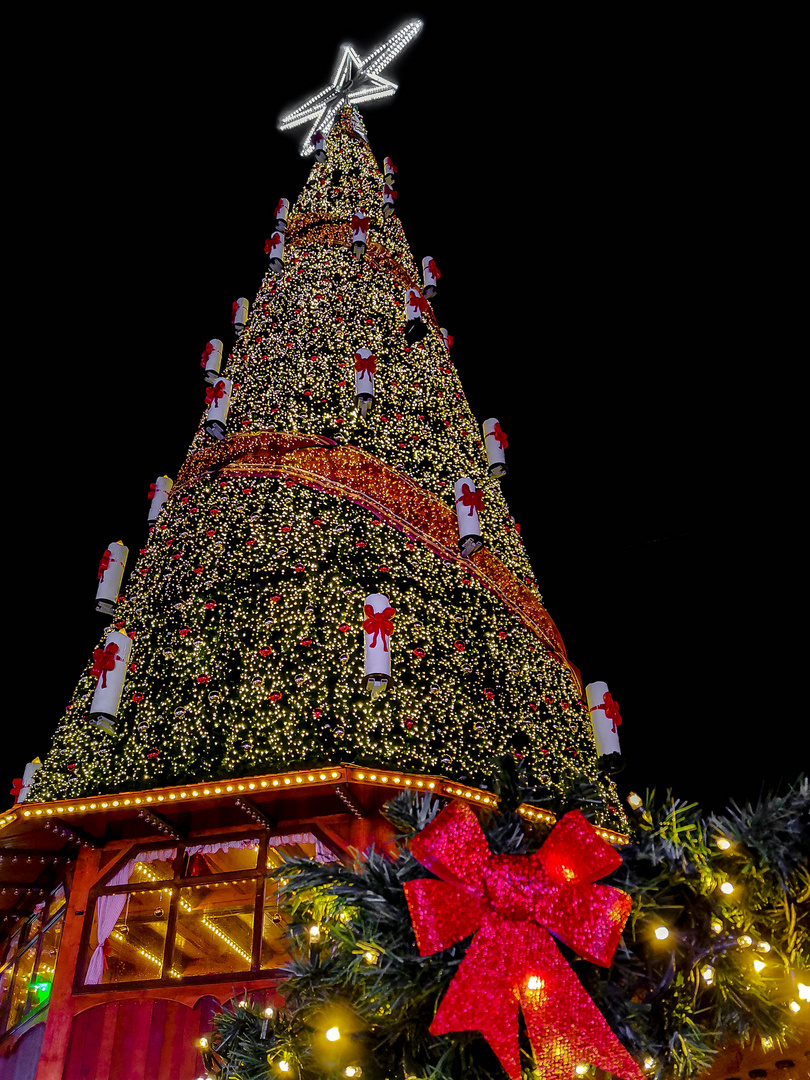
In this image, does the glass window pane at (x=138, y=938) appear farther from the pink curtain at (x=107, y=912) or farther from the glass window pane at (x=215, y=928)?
the pink curtain at (x=107, y=912)

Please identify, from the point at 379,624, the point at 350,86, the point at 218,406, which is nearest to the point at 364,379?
the point at 218,406

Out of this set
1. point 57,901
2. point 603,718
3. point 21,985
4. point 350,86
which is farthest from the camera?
point 350,86

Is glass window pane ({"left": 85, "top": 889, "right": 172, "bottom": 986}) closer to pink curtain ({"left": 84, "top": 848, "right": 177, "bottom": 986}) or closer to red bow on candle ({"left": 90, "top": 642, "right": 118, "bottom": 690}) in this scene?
pink curtain ({"left": 84, "top": 848, "right": 177, "bottom": 986})

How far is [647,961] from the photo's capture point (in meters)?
2.35

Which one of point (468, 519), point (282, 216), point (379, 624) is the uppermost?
point (282, 216)

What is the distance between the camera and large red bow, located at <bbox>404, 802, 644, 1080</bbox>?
6.83 ft

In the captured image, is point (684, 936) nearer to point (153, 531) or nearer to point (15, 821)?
point (15, 821)

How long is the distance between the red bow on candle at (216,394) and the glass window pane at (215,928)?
198 inches

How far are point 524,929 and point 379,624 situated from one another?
4.24 metres

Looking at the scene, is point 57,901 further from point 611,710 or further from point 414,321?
point 414,321

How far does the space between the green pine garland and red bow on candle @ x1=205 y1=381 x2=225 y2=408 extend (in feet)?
22.8

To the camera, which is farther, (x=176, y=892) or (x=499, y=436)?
(x=499, y=436)

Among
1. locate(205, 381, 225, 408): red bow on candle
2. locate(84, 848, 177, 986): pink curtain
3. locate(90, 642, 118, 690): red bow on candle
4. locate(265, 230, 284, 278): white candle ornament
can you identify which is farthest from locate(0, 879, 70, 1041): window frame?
locate(265, 230, 284, 278): white candle ornament

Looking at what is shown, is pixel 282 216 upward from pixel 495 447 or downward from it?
upward
